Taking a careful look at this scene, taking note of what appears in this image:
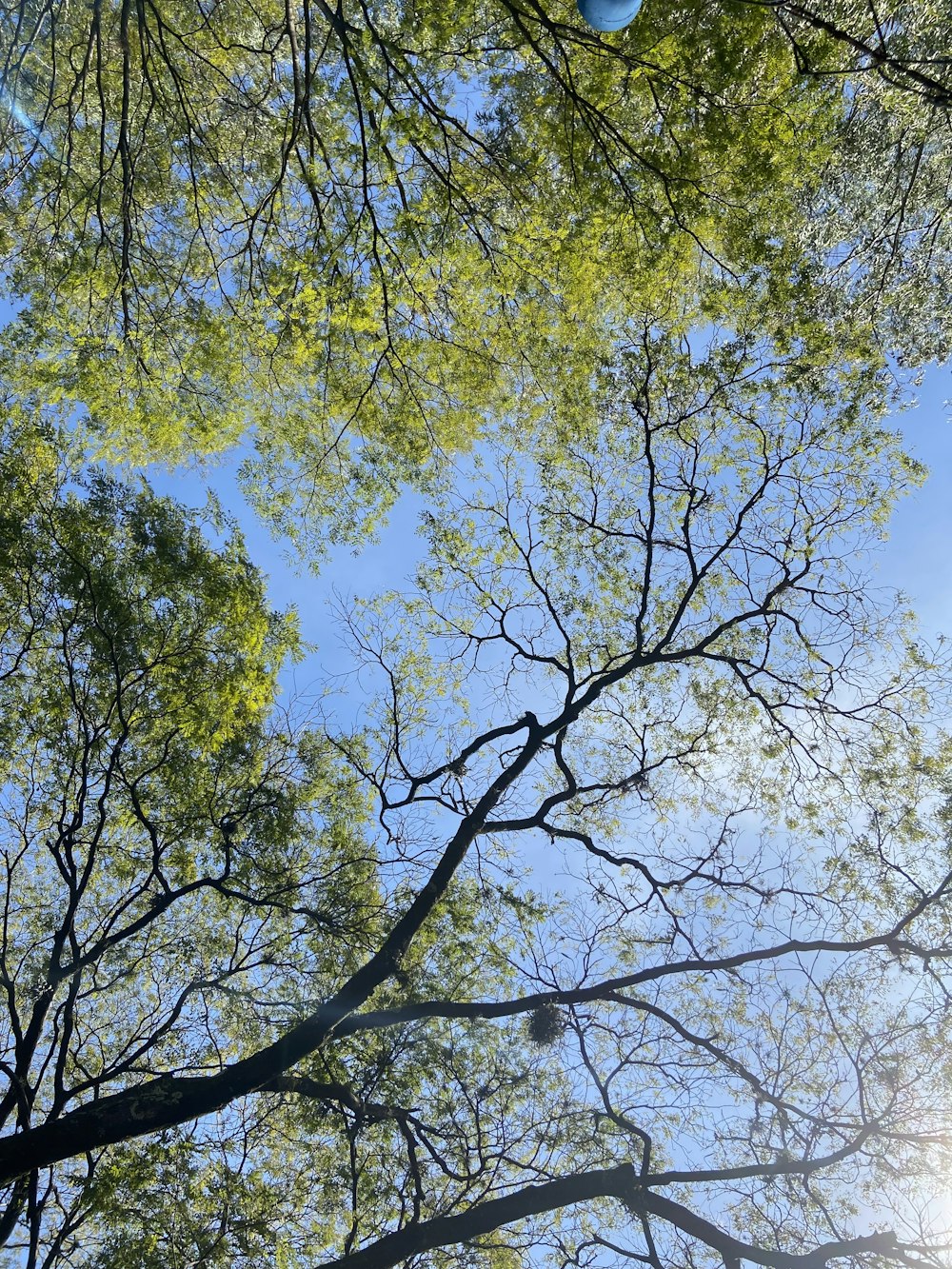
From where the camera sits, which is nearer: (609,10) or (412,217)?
(609,10)

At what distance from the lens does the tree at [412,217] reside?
620 centimetres

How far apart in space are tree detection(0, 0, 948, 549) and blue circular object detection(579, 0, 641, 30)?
207 cm

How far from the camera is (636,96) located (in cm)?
678

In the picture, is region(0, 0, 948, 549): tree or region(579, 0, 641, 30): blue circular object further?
region(0, 0, 948, 549): tree

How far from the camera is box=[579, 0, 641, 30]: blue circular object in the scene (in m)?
3.33

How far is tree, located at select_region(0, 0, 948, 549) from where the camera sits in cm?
620

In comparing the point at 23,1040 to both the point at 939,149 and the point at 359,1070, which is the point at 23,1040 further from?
the point at 939,149

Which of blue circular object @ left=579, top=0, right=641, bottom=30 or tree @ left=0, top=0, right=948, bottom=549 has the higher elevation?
tree @ left=0, top=0, right=948, bottom=549

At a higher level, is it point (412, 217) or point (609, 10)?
point (412, 217)

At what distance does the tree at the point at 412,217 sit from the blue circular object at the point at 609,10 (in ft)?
6.79

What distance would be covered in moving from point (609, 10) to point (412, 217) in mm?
3437

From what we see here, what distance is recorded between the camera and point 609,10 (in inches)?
133

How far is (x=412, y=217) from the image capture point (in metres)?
6.52

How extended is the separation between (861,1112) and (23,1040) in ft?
23.5
